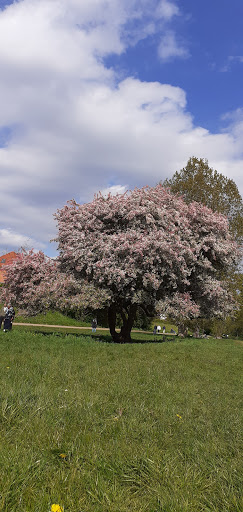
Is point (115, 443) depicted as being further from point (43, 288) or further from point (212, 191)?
point (212, 191)

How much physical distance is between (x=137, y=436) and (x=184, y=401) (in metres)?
2.06

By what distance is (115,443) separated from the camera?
13.8 ft

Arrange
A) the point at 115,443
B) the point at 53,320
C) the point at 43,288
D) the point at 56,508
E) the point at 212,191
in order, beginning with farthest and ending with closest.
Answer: the point at 53,320 < the point at 212,191 < the point at 43,288 < the point at 115,443 < the point at 56,508

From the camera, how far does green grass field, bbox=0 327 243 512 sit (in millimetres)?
3162

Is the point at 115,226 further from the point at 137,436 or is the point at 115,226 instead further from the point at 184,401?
the point at 137,436

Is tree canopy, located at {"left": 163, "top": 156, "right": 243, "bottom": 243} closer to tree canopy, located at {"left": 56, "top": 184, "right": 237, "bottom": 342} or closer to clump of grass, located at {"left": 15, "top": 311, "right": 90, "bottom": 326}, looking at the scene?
tree canopy, located at {"left": 56, "top": 184, "right": 237, "bottom": 342}

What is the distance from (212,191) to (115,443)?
2672 cm

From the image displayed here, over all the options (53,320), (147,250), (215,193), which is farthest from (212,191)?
(53,320)

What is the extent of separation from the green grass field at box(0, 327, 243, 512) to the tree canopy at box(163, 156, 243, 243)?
22.5 m

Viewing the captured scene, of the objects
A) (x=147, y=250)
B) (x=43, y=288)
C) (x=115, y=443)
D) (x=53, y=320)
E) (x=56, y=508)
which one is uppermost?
(x=147, y=250)

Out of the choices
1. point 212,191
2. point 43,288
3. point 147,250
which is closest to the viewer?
point 147,250

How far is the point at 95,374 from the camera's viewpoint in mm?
7582

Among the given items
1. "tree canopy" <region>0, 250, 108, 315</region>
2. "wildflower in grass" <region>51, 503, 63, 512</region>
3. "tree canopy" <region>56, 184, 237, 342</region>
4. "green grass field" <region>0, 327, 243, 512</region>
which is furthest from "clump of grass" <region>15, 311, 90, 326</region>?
"wildflower in grass" <region>51, 503, 63, 512</region>

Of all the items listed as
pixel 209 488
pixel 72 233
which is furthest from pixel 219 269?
pixel 209 488
